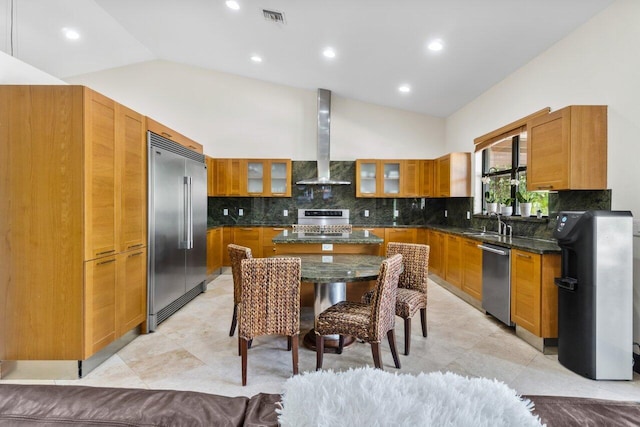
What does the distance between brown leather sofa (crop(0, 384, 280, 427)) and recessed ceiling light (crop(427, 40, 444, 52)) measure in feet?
12.5

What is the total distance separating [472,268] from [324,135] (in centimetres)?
350

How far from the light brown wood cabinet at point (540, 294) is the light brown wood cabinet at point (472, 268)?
822 millimetres

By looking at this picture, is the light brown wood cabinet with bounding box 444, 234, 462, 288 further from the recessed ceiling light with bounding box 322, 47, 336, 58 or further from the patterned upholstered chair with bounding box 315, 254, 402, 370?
the recessed ceiling light with bounding box 322, 47, 336, 58

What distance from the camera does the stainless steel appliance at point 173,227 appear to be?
321 cm

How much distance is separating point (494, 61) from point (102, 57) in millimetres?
6230

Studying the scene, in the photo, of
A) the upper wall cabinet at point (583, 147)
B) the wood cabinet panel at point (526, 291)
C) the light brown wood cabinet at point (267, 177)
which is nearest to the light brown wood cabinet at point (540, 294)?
the wood cabinet panel at point (526, 291)

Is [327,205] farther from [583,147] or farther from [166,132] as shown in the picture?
[583,147]

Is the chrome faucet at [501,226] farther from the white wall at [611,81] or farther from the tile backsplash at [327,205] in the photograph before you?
the tile backsplash at [327,205]

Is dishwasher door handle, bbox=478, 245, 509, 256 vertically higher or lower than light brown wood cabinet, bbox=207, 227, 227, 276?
higher

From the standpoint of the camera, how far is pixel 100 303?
97.6 inches

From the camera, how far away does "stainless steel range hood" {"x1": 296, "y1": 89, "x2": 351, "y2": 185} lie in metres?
6.00

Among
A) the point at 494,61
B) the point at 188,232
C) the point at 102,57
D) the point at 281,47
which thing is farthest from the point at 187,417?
the point at 102,57

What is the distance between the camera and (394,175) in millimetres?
6094

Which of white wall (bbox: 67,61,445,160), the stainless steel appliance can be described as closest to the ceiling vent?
the stainless steel appliance
